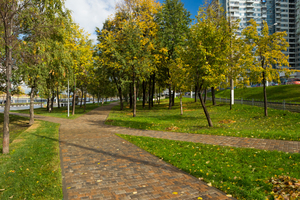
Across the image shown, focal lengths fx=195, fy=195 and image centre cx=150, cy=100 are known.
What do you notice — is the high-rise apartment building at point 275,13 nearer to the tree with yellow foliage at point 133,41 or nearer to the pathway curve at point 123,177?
the tree with yellow foliage at point 133,41

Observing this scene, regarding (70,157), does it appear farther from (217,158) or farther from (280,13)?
(280,13)

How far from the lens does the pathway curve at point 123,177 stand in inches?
195

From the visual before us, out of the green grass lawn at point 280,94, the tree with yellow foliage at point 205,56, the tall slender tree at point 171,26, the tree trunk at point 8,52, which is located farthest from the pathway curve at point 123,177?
the green grass lawn at point 280,94

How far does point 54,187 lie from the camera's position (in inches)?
209

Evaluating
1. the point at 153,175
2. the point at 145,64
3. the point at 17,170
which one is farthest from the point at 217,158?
the point at 145,64

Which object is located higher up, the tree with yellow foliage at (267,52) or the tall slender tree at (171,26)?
the tall slender tree at (171,26)

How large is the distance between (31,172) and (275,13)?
376ft

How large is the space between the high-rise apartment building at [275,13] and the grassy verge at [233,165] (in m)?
97.4

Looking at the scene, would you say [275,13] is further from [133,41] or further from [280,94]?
[133,41]

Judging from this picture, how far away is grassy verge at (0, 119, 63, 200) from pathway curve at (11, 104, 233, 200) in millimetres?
333

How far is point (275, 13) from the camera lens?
301ft

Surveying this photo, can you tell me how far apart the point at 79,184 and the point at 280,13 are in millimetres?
115382

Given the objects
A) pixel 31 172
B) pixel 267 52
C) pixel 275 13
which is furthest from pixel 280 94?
pixel 275 13

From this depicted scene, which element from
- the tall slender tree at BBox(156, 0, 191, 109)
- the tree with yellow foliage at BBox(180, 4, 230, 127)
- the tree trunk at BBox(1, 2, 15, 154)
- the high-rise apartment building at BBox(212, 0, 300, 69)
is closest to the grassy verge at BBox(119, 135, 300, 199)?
the tree with yellow foliage at BBox(180, 4, 230, 127)
